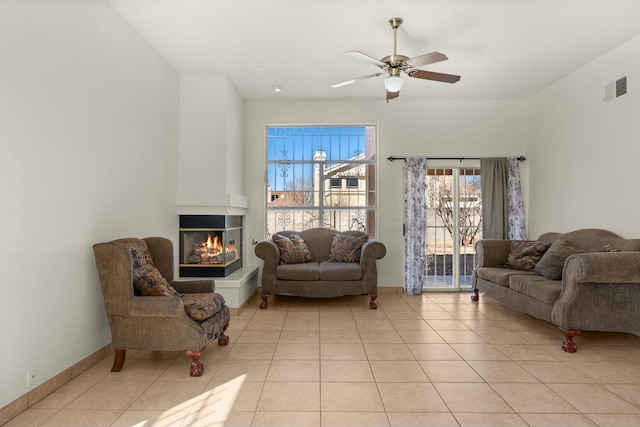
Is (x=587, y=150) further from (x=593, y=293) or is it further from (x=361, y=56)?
(x=361, y=56)

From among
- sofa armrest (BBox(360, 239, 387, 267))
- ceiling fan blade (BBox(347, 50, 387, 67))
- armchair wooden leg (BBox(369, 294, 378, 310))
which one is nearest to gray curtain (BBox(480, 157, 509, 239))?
sofa armrest (BBox(360, 239, 387, 267))

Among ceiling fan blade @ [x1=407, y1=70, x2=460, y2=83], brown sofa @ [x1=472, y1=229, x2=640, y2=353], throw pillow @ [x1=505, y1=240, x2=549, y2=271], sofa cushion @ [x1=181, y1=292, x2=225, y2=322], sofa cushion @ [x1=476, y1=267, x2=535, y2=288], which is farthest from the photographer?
throw pillow @ [x1=505, y1=240, x2=549, y2=271]

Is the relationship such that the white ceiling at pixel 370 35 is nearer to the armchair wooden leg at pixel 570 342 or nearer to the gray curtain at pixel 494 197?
the gray curtain at pixel 494 197

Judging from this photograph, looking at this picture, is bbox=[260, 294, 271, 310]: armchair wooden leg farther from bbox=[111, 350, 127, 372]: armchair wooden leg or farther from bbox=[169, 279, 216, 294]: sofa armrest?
bbox=[111, 350, 127, 372]: armchair wooden leg

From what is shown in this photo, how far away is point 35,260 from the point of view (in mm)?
2375

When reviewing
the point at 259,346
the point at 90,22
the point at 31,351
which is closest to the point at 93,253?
the point at 31,351

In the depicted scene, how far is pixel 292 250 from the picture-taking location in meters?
5.17

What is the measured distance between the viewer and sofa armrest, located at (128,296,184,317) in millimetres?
2715

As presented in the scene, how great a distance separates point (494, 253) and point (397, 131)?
2.30m

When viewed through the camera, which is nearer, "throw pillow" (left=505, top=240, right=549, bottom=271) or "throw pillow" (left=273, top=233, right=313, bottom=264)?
"throw pillow" (left=505, top=240, right=549, bottom=271)

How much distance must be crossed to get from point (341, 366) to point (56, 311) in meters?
2.09

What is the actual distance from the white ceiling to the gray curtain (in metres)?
1.27

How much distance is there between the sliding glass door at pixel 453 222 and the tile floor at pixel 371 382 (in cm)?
183

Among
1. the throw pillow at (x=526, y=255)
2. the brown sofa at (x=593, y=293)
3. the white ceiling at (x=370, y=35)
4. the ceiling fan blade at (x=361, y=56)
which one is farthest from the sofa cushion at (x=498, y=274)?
the ceiling fan blade at (x=361, y=56)
